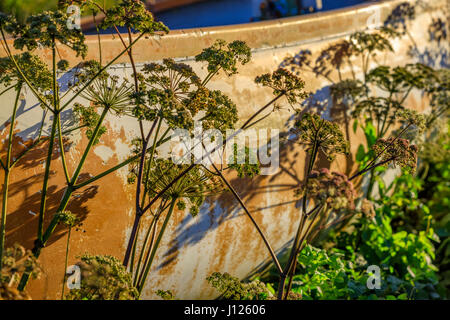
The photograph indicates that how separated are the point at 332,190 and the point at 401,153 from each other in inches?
20.4

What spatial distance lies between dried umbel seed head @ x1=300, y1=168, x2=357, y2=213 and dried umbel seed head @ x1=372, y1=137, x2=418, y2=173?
39 cm

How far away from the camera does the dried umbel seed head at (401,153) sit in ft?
6.86

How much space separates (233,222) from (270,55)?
1160 millimetres

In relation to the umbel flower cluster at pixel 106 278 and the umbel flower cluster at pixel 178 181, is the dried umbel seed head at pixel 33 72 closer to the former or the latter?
the umbel flower cluster at pixel 178 181

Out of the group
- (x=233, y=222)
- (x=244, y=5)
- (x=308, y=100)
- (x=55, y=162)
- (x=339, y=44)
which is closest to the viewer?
(x=55, y=162)

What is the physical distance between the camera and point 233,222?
3.03 metres

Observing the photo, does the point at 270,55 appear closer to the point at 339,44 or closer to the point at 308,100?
the point at 308,100

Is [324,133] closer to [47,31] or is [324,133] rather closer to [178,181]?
[178,181]

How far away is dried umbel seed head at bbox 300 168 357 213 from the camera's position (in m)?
1.78

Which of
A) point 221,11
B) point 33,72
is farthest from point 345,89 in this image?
point 221,11

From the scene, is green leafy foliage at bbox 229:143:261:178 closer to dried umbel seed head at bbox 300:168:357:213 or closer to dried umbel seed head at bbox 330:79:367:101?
dried umbel seed head at bbox 300:168:357:213

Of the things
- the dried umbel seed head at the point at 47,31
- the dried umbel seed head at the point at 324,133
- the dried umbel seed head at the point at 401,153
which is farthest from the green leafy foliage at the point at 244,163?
the dried umbel seed head at the point at 47,31

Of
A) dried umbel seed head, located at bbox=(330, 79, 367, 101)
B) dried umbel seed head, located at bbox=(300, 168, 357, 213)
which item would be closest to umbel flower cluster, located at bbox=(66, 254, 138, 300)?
dried umbel seed head, located at bbox=(300, 168, 357, 213)
